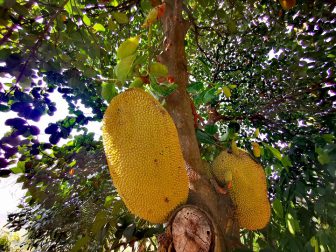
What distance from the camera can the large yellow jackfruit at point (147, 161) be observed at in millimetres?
726

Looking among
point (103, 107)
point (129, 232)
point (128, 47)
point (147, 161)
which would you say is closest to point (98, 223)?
point (129, 232)

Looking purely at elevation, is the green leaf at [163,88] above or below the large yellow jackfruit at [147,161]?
above

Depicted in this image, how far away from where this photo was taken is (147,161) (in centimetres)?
73

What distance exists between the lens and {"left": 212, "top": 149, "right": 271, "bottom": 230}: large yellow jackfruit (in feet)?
2.90

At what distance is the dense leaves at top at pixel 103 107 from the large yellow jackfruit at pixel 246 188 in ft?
0.32

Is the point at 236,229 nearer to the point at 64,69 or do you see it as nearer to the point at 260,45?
the point at 64,69

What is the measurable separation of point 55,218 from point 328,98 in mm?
2124

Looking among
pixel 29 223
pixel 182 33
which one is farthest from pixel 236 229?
pixel 29 223

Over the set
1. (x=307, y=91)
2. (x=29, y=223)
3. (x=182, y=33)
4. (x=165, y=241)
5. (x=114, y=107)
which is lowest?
(x=165, y=241)

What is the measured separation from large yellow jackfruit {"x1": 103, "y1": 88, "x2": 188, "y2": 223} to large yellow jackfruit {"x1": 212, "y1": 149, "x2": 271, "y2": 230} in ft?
0.72

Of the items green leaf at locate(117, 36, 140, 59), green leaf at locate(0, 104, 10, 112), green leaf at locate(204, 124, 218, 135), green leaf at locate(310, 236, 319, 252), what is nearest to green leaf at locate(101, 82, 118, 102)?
green leaf at locate(117, 36, 140, 59)

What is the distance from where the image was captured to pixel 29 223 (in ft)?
5.93

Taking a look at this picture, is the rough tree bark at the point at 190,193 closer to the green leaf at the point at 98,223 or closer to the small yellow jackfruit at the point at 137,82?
the small yellow jackfruit at the point at 137,82

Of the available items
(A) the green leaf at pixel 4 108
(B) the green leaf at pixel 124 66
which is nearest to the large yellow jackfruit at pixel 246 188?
(B) the green leaf at pixel 124 66
